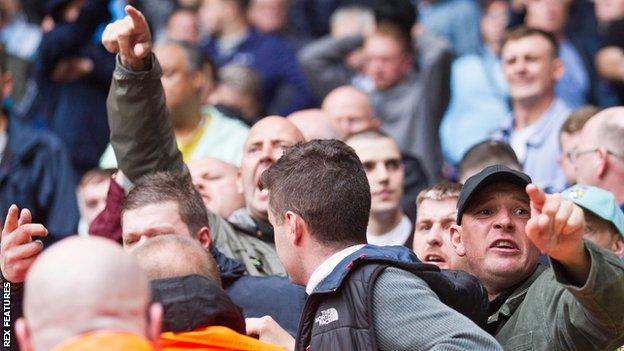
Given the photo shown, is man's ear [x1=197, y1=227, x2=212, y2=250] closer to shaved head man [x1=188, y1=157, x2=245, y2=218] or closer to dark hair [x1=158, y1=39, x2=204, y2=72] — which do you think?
shaved head man [x1=188, y1=157, x2=245, y2=218]

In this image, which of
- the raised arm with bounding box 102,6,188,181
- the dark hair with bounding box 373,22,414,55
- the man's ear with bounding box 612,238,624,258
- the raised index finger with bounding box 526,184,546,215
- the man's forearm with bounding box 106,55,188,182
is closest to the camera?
the raised index finger with bounding box 526,184,546,215

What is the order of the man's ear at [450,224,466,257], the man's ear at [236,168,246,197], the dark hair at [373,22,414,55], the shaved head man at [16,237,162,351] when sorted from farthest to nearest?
the dark hair at [373,22,414,55] → the man's ear at [236,168,246,197] → the man's ear at [450,224,466,257] → the shaved head man at [16,237,162,351]

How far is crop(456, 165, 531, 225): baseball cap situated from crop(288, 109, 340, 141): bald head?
270cm

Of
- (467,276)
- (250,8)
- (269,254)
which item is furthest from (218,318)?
(250,8)

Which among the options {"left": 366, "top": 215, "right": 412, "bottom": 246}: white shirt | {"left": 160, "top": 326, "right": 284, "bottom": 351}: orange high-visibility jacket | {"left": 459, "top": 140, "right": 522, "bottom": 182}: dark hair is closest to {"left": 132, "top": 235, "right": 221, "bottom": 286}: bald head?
{"left": 160, "top": 326, "right": 284, "bottom": 351}: orange high-visibility jacket

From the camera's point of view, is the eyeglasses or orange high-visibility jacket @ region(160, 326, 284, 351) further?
the eyeglasses

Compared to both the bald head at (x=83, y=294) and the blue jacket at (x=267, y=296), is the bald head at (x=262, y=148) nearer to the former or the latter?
the blue jacket at (x=267, y=296)

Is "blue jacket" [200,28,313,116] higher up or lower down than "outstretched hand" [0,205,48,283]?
lower down

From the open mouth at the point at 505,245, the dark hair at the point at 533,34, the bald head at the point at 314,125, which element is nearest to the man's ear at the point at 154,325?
the open mouth at the point at 505,245

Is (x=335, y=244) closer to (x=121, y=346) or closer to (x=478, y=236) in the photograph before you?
(x=478, y=236)

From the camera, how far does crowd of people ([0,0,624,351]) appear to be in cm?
432

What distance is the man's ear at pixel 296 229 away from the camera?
16.0 feet

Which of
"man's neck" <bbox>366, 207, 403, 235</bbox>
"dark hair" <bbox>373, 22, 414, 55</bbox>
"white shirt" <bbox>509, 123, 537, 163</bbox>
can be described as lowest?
"man's neck" <bbox>366, 207, 403, 235</bbox>

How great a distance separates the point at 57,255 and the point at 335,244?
68.3 inches
